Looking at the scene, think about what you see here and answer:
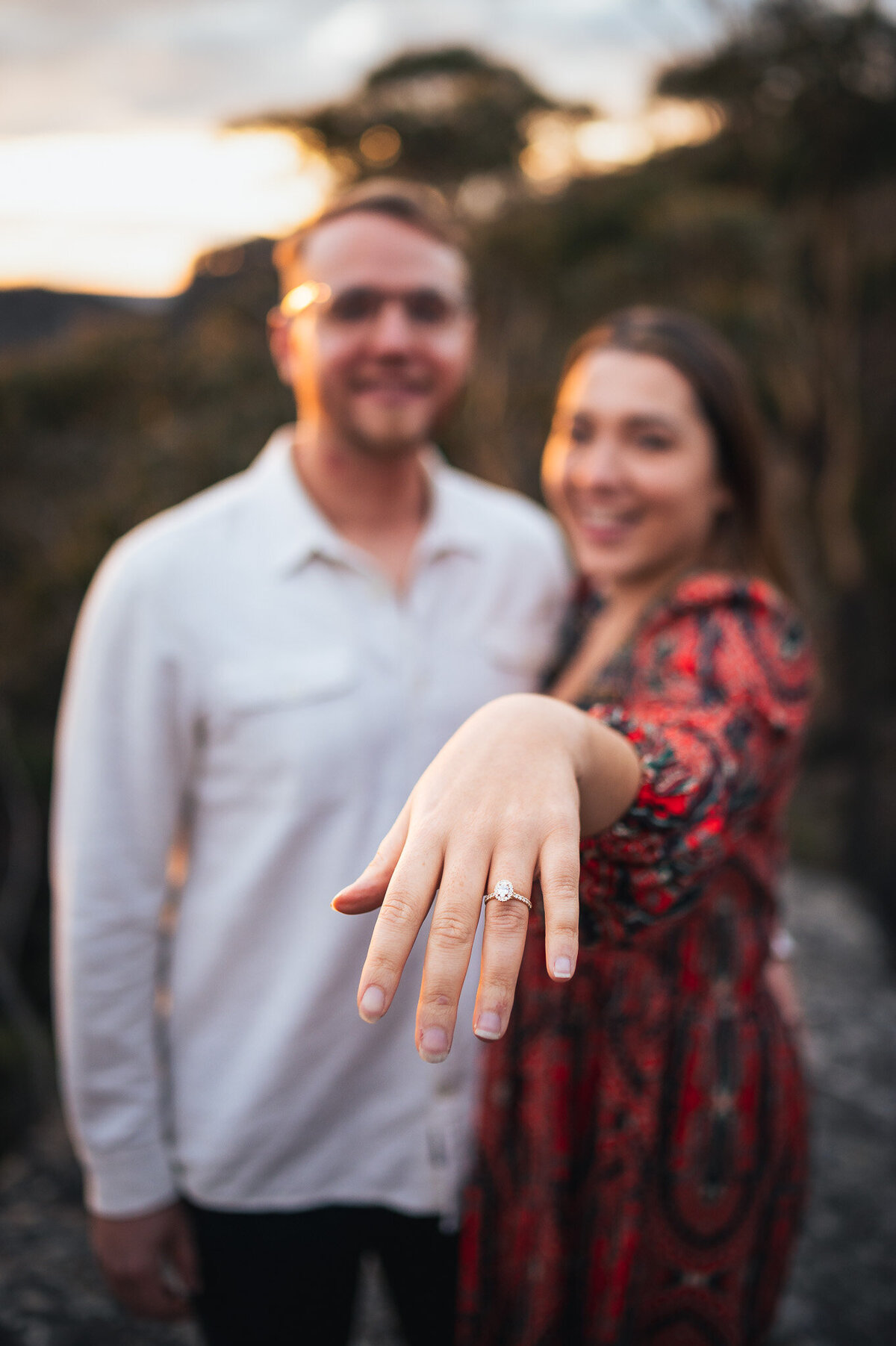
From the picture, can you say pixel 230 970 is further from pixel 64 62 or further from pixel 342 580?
pixel 64 62

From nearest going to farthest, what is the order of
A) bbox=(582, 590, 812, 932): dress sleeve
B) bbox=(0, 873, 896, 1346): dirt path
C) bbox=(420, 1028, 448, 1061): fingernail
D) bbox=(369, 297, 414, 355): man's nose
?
bbox=(420, 1028, 448, 1061): fingernail
bbox=(582, 590, 812, 932): dress sleeve
bbox=(369, 297, 414, 355): man's nose
bbox=(0, 873, 896, 1346): dirt path

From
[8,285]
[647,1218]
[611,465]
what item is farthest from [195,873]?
[8,285]

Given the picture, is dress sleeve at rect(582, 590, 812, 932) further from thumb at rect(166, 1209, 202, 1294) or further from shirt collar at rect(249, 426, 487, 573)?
thumb at rect(166, 1209, 202, 1294)

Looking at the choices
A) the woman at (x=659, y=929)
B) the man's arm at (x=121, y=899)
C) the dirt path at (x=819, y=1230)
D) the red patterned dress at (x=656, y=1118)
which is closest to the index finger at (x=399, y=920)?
the woman at (x=659, y=929)

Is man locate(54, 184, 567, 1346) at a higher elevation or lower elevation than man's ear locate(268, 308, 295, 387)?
lower

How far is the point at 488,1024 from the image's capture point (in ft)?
1.94

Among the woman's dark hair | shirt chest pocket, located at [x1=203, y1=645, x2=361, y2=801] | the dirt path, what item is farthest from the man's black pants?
the woman's dark hair

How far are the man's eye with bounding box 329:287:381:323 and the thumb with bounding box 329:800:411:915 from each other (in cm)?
120

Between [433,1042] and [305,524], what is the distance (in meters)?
1.07

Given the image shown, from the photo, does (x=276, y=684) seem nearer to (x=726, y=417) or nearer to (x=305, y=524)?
(x=305, y=524)

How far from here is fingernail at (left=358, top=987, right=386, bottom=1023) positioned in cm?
59

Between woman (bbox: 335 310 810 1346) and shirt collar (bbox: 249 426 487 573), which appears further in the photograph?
shirt collar (bbox: 249 426 487 573)

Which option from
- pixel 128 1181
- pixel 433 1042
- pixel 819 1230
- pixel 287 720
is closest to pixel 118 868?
pixel 287 720

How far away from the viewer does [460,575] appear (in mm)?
1632
